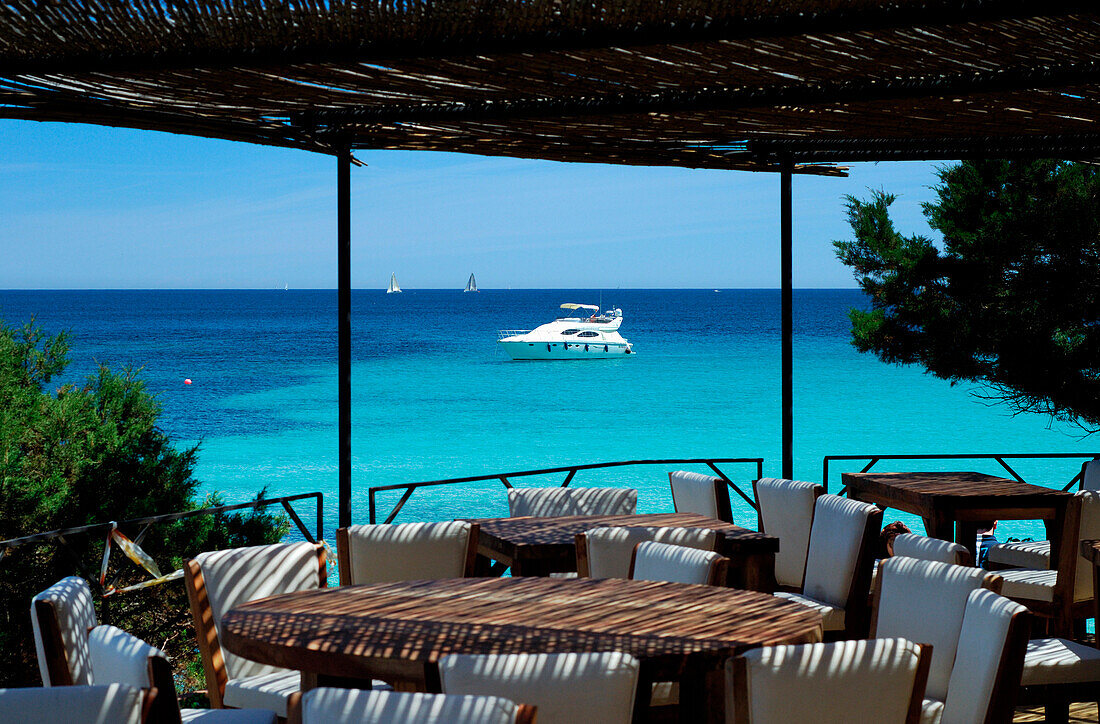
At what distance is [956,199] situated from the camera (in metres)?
9.88

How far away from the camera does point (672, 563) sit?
327 centimetres

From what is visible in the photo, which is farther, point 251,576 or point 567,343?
A: point 567,343

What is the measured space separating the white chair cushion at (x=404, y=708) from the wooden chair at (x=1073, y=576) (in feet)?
9.74

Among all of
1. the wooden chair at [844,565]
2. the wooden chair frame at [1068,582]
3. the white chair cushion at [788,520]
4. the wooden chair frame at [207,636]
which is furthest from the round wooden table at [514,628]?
the wooden chair frame at [1068,582]

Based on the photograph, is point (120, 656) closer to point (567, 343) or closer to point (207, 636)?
point (207, 636)

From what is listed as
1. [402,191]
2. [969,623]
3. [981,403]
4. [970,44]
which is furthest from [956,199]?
[402,191]

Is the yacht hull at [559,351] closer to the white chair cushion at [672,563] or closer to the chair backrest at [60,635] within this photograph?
the white chair cushion at [672,563]

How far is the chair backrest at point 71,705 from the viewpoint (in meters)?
1.74

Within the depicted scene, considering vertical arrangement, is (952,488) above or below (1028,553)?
above

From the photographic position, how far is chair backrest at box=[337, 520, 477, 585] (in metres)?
3.57

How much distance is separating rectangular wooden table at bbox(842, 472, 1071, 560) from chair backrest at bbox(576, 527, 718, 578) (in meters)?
1.82

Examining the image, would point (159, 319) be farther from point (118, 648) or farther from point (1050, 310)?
point (118, 648)

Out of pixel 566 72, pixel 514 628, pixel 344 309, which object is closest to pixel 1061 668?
pixel 514 628

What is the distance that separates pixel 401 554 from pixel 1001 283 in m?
7.34
